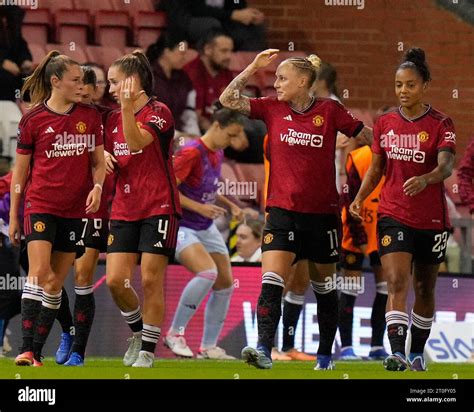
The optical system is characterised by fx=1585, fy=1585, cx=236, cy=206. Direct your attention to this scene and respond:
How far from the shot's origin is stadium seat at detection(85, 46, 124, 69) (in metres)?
15.6

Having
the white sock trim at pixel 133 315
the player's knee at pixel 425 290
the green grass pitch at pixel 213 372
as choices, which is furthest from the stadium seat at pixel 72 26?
the player's knee at pixel 425 290

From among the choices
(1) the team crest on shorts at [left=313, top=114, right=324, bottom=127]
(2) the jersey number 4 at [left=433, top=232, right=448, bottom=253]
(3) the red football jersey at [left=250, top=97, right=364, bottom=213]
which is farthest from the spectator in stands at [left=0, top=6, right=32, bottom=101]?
(2) the jersey number 4 at [left=433, top=232, right=448, bottom=253]

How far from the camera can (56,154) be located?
10.3 m

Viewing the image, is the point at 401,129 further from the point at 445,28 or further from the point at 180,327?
the point at 445,28

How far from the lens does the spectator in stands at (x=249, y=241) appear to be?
14.2 metres

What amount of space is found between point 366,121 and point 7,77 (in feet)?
12.2

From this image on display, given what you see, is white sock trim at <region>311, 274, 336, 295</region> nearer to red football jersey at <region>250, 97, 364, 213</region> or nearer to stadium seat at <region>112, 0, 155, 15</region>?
red football jersey at <region>250, 97, 364, 213</region>

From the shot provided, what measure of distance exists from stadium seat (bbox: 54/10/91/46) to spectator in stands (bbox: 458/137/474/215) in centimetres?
537

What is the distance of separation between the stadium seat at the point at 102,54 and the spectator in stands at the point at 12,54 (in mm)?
664

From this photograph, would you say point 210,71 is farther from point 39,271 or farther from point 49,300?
point 39,271

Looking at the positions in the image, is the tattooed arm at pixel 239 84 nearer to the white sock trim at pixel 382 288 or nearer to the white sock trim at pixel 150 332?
the white sock trim at pixel 150 332

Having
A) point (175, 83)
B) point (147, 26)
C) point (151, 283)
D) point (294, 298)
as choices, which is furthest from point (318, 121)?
point (147, 26)
